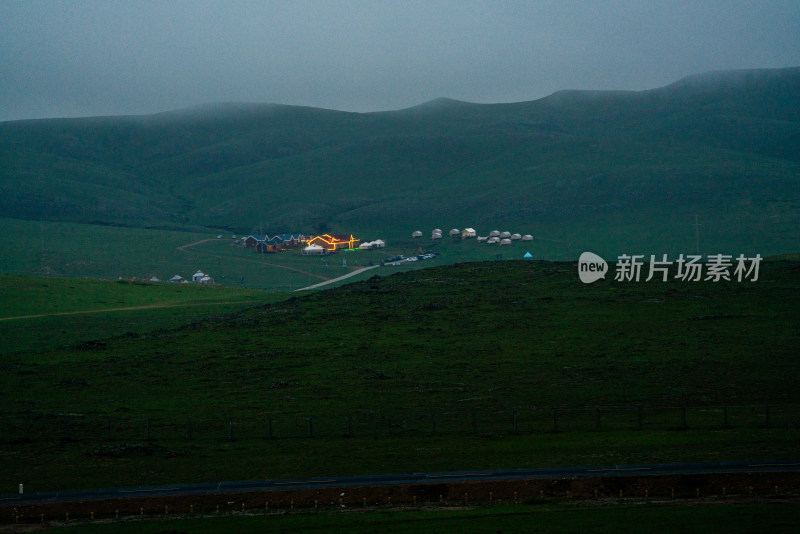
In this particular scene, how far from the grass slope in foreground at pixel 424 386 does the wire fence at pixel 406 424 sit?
21 cm

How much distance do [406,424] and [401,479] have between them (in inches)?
505

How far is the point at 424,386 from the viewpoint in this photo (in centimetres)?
6688

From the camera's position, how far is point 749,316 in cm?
8519

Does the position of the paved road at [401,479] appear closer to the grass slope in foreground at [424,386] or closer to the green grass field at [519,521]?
the grass slope in foreground at [424,386]

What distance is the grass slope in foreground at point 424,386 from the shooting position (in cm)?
4750

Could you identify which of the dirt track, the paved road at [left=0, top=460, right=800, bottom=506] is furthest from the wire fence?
the dirt track

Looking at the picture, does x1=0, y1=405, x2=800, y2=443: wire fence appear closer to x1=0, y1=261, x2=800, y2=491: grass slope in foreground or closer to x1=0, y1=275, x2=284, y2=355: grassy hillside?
x1=0, y1=261, x2=800, y2=491: grass slope in foreground

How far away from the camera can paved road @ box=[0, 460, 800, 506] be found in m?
40.8

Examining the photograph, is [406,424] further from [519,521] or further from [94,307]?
[94,307]

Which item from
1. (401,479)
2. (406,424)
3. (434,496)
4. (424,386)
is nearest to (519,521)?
(434,496)

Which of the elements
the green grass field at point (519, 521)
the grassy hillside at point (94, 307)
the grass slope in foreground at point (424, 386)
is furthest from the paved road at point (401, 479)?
the grassy hillside at point (94, 307)

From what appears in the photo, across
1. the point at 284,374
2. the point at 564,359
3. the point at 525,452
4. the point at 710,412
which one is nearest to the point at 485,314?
the point at 564,359

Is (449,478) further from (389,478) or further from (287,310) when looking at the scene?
(287,310)

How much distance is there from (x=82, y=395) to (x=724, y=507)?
163ft
